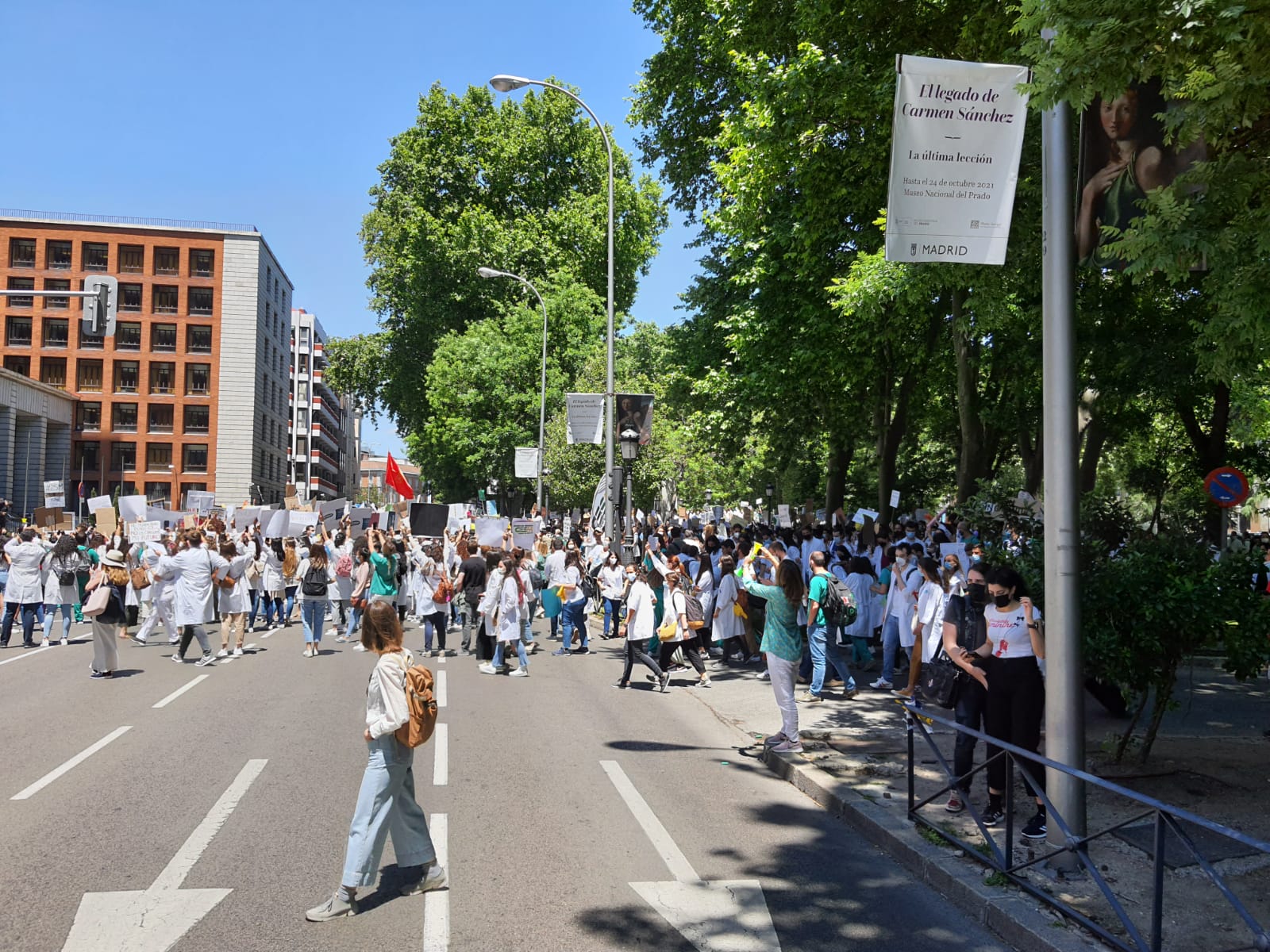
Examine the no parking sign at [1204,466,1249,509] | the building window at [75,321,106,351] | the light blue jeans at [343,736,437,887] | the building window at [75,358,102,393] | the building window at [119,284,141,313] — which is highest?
the building window at [119,284,141,313]

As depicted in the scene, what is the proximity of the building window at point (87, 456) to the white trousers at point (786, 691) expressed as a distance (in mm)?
71608

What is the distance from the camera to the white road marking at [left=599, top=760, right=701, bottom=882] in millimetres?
6059

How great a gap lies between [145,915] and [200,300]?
7262cm

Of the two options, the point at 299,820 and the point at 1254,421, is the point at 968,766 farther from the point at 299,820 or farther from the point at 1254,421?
the point at 1254,421

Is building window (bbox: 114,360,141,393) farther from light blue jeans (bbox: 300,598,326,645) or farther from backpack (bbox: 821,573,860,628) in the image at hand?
backpack (bbox: 821,573,860,628)

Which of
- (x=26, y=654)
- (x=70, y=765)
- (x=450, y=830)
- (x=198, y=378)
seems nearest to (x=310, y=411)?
(x=198, y=378)

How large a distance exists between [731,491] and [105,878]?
67.5 m

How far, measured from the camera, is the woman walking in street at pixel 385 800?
207 inches

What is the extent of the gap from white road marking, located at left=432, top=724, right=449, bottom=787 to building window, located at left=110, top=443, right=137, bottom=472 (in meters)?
68.5

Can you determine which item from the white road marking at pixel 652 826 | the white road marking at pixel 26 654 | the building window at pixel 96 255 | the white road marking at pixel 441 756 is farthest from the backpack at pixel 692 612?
the building window at pixel 96 255

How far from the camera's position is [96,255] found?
69.8 metres

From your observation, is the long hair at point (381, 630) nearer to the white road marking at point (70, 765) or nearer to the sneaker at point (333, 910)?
the sneaker at point (333, 910)

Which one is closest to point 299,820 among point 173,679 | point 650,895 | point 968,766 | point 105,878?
point 105,878

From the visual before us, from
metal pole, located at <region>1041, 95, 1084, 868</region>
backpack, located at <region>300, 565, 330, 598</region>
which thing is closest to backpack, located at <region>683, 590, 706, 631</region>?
backpack, located at <region>300, 565, 330, 598</region>
